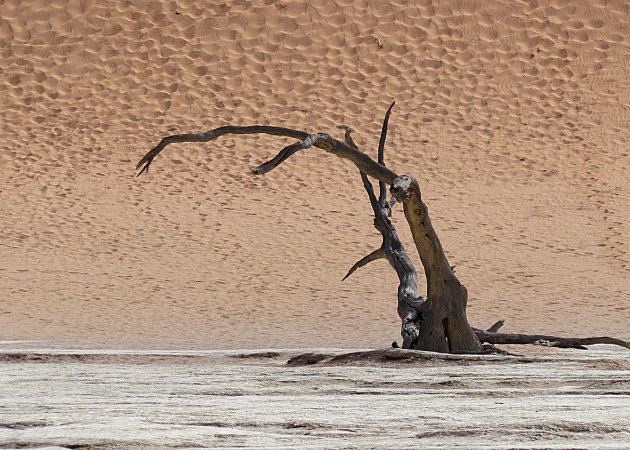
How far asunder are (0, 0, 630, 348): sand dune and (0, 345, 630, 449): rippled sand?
16.8 ft

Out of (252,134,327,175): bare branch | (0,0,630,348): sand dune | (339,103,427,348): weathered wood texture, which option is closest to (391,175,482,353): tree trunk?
(339,103,427,348): weathered wood texture

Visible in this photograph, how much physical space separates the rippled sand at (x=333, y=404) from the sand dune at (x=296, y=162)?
16.8 ft

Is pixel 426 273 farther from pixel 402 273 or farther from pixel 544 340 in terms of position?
pixel 544 340

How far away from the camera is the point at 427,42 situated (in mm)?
16203

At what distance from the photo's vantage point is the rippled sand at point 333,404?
224 centimetres

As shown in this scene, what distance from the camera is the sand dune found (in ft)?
36.9

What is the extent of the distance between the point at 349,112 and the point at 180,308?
5.27 m

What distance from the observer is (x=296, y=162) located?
587 inches

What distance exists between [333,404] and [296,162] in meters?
12.0

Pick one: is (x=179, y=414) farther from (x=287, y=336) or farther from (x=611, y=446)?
(x=287, y=336)

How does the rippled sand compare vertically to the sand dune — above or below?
below

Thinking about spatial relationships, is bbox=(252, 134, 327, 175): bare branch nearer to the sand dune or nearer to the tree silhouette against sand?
the tree silhouette against sand

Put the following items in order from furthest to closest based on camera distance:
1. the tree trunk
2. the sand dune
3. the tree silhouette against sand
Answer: the sand dune < the tree trunk < the tree silhouette against sand

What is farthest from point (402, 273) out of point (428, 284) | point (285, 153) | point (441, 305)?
point (285, 153)
